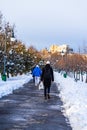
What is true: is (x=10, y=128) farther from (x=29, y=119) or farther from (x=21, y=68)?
(x=21, y=68)

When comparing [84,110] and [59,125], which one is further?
[84,110]

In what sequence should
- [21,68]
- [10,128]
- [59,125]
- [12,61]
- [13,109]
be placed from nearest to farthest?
1. [10,128]
2. [59,125]
3. [13,109]
4. [12,61]
5. [21,68]

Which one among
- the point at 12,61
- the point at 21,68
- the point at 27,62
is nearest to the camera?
the point at 12,61

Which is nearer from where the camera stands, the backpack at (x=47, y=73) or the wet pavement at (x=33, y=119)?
the wet pavement at (x=33, y=119)

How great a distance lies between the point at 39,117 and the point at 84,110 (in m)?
1.67

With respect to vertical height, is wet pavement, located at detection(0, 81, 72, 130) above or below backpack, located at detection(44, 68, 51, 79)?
below

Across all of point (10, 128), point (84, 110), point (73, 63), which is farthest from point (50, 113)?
point (73, 63)

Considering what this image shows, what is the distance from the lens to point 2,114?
15031mm

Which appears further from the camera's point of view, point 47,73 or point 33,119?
point 47,73

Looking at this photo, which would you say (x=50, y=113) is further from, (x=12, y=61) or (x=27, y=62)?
(x=27, y=62)

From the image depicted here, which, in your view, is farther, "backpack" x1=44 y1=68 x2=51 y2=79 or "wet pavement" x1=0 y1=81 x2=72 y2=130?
"backpack" x1=44 y1=68 x2=51 y2=79

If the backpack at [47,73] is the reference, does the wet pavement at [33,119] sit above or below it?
below

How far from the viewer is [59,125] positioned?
12547mm

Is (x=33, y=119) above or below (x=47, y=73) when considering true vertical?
below
